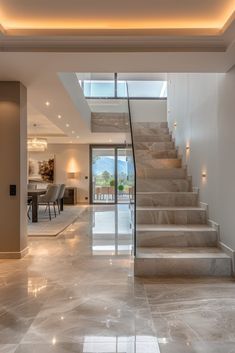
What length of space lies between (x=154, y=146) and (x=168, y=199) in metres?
2.07

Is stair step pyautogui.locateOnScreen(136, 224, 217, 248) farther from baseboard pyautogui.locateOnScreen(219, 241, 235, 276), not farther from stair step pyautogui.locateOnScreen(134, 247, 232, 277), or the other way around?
stair step pyautogui.locateOnScreen(134, 247, 232, 277)

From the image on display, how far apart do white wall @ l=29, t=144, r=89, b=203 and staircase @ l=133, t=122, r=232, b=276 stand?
289 inches

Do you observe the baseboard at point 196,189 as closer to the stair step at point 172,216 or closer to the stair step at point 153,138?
the stair step at point 172,216

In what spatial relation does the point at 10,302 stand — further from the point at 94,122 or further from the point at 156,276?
the point at 94,122

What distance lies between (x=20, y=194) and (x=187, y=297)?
9.31 ft

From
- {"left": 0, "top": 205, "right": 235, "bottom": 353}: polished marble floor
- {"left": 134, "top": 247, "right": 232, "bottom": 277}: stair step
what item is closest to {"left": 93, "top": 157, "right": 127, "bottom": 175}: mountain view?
{"left": 0, "top": 205, "right": 235, "bottom": 353}: polished marble floor

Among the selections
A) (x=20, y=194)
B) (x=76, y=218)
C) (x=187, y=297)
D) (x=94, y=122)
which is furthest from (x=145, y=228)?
(x=94, y=122)

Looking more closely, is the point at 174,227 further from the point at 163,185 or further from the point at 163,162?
the point at 163,162

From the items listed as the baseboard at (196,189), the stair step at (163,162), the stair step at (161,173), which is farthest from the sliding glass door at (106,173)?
the baseboard at (196,189)

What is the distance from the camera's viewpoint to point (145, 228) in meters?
4.66

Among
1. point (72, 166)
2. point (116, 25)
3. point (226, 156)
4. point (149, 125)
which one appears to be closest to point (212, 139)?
point (226, 156)

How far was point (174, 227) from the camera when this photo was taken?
4.73m

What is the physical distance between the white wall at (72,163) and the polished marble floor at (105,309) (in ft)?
32.5

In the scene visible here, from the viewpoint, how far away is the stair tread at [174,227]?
179 inches
